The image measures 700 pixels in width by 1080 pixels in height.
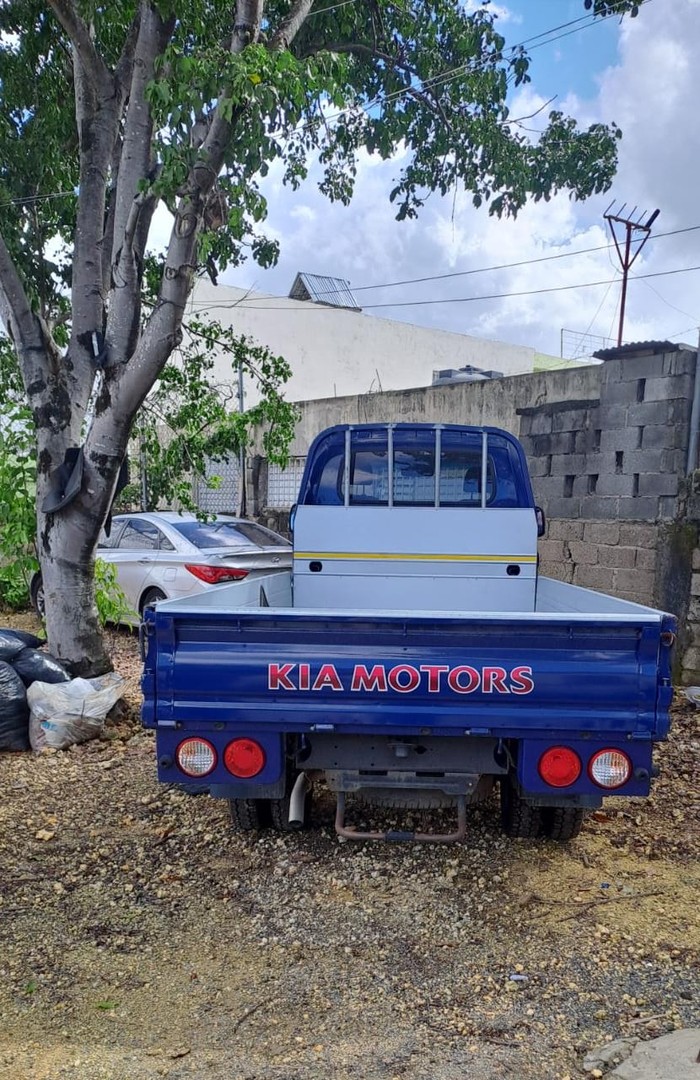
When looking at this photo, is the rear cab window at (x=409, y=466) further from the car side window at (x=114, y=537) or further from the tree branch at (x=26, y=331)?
the car side window at (x=114, y=537)

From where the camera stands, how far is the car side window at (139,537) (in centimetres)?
887

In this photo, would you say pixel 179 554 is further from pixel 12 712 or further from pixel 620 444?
pixel 620 444

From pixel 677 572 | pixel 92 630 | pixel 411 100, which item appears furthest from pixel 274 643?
pixel 411 100

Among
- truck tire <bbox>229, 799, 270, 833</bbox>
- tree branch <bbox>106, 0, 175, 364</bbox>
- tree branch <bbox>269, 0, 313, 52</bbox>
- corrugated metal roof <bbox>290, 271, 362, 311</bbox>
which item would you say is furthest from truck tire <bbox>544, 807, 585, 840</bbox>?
corrugated metal roof <bbox>290, 271, 362, 311</bbox>

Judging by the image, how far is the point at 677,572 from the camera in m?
6.66

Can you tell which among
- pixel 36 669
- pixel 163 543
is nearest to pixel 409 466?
pixel 36 669

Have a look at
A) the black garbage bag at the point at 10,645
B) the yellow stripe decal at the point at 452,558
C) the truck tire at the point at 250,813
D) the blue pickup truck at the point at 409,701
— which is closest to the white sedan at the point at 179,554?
the black garbage bag at the point at 10,645

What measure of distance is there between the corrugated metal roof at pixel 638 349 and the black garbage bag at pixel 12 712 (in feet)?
18.1

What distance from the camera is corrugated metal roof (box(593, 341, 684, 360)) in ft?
22.5

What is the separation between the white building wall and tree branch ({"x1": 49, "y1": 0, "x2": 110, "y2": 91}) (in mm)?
11396

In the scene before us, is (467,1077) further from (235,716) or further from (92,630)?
(92,630)

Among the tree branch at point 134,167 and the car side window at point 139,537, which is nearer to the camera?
the tree branch at point 134,167

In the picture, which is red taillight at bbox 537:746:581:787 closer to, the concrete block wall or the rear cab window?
the rear cab window

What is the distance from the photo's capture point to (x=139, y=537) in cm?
907
